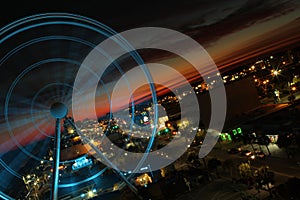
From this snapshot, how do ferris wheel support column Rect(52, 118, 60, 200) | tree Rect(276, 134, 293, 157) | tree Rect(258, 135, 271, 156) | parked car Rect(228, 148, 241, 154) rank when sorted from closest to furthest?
ferris wheel support column Rect(52, 118, 60, 200) → tree Rect(276, 134, 293, 157) → tree Rect(258, 135, 271, 156) → parked car Rect(228, 148, 241, 154)

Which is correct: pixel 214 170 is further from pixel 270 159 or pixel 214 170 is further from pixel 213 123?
pixel 213 123

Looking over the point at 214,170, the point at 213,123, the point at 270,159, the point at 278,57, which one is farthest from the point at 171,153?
the point at 278,57

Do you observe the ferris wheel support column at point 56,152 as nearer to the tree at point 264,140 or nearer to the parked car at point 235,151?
the parked car at point 235,151

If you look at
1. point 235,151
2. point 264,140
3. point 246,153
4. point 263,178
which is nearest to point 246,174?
point 263,178

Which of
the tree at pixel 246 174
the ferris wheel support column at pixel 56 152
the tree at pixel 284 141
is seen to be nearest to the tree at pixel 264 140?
the tree at pixel 284 141

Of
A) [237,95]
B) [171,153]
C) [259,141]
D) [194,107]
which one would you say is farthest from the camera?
[194,107]

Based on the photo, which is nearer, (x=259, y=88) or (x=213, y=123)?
(x=213, y=123)

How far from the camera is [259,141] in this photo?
60.7 ft

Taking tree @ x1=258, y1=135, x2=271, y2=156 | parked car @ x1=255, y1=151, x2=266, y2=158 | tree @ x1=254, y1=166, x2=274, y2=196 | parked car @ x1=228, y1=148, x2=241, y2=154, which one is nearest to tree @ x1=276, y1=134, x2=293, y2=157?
tree @ x1=258, y1=135, x2=271, y2=156

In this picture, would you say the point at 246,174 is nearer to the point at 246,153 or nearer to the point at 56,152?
the point at 246,153

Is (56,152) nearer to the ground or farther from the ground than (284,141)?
farther from the ground

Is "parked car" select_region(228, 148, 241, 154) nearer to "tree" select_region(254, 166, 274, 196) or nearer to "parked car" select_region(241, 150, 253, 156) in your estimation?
"parked car" select_region(241, 150, 253, 156)

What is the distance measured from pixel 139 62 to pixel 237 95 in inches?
812

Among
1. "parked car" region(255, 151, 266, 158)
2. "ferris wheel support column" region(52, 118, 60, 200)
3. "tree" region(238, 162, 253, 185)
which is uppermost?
"ferris wheel support column" region(52, 118, 60, 200)
